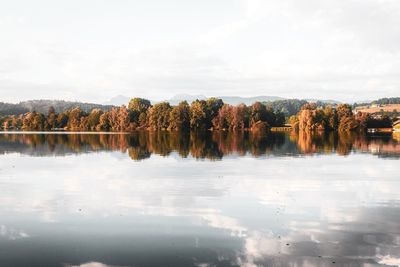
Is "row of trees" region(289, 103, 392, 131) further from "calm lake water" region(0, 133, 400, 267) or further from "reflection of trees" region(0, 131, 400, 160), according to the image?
"calm lake water" region(0, 133, 400, 267)

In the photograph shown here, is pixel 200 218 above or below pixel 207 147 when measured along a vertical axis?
below

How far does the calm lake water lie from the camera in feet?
56.8

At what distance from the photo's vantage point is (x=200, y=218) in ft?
77.3

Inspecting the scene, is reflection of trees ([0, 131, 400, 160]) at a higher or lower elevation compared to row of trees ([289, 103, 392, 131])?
lower

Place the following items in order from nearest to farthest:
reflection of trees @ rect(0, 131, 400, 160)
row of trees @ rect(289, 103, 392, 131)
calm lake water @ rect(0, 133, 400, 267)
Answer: calm lake water @ rect(0, 133, 400, 267) → reflection of trees @ rect(0, 131, 400, 160) → row of trees @ rect(289, 103, 392, 131)

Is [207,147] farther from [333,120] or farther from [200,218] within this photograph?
[333,120]

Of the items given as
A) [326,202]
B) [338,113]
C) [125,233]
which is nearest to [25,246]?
[125,233]

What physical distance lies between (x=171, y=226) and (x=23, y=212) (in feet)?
30.0

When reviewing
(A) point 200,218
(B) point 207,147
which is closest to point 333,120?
(B) point 207,147

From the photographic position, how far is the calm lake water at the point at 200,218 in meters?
17.3

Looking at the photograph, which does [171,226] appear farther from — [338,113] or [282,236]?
[338,113]

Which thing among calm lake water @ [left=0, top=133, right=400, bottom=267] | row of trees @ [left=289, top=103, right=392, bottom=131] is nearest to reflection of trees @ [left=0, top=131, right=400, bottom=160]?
calm lake water @ [left=0, top=133, right=400, bottom=267]

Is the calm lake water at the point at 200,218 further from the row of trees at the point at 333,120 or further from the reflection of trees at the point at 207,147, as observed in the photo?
the row of trees at the point at 333,120

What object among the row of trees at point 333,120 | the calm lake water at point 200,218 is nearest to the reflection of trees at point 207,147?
the calm lake water at point 200,218
